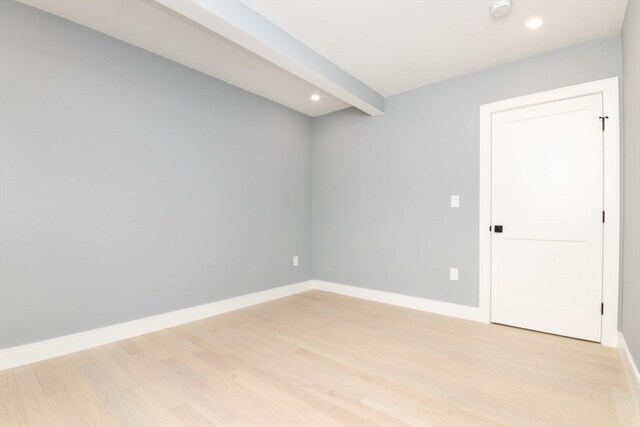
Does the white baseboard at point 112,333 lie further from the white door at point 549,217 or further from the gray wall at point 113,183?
the white door at point 549,217

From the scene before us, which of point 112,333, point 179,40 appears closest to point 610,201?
point 179,40

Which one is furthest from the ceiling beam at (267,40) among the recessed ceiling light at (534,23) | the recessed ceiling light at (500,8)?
the recessed ceiling light at (534,23)

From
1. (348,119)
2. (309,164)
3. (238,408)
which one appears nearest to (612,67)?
(348,119)

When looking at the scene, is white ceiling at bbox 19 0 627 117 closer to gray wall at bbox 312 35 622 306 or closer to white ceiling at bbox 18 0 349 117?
white ceiling at bbox 18 0 349 117

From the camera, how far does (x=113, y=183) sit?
2557 millimetres

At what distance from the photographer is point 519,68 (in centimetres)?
282

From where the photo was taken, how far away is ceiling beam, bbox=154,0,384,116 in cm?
188

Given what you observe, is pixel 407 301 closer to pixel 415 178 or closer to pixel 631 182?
pixel 415 178

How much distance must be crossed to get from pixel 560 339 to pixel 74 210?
13.6 ft

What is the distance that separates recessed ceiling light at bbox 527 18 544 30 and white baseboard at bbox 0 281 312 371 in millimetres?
3666

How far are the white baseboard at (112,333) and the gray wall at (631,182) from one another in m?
3.30

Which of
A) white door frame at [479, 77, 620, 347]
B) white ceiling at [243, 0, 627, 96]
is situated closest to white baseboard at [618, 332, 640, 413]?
white door frame at [479, 77, 620, 347]

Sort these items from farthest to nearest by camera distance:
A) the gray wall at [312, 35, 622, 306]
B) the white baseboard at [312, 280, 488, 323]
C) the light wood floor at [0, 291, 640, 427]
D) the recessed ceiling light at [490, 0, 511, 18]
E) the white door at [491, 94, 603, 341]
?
the white baseboard at [312, 280, 488, 323] < the gray wall at [312, 35, 622, 306] < the white door at [491, 94, 603, 341] < the recessed ceiling light at [490, 0, 511, 18] < the light wood floor at [0, 291, 640, 427]

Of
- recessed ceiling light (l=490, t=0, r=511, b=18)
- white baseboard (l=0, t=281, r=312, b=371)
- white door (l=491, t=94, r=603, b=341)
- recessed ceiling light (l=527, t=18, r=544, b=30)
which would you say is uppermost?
recessed ceiling light (l=527, t=18, r=544, b=30)
